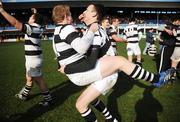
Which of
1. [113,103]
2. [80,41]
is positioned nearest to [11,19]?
[80,41]

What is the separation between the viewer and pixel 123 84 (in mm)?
11094

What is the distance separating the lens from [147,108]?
26.4ft

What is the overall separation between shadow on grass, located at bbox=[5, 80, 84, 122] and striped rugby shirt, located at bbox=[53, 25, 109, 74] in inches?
105

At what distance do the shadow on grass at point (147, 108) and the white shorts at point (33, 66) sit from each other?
274 centimetres

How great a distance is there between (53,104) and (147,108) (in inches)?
97.6

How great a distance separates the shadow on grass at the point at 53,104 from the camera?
7.56 metres

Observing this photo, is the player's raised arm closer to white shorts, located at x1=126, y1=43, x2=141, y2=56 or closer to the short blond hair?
the short blond hair

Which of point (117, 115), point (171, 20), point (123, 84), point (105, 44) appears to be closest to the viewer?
point (105, 44)

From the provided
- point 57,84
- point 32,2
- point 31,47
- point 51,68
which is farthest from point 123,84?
point 32,2

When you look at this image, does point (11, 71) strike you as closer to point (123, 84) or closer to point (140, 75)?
point (123, 84)

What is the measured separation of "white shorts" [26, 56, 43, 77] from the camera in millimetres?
8484

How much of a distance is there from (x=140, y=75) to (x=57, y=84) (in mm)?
6746

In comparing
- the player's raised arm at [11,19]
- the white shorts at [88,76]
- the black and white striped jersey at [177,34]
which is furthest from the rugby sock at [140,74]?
the black and white striped jersey at [177,34]

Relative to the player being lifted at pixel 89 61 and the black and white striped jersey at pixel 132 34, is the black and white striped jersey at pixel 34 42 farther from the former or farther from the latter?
the black and white striped jersey at pixel 132 34
